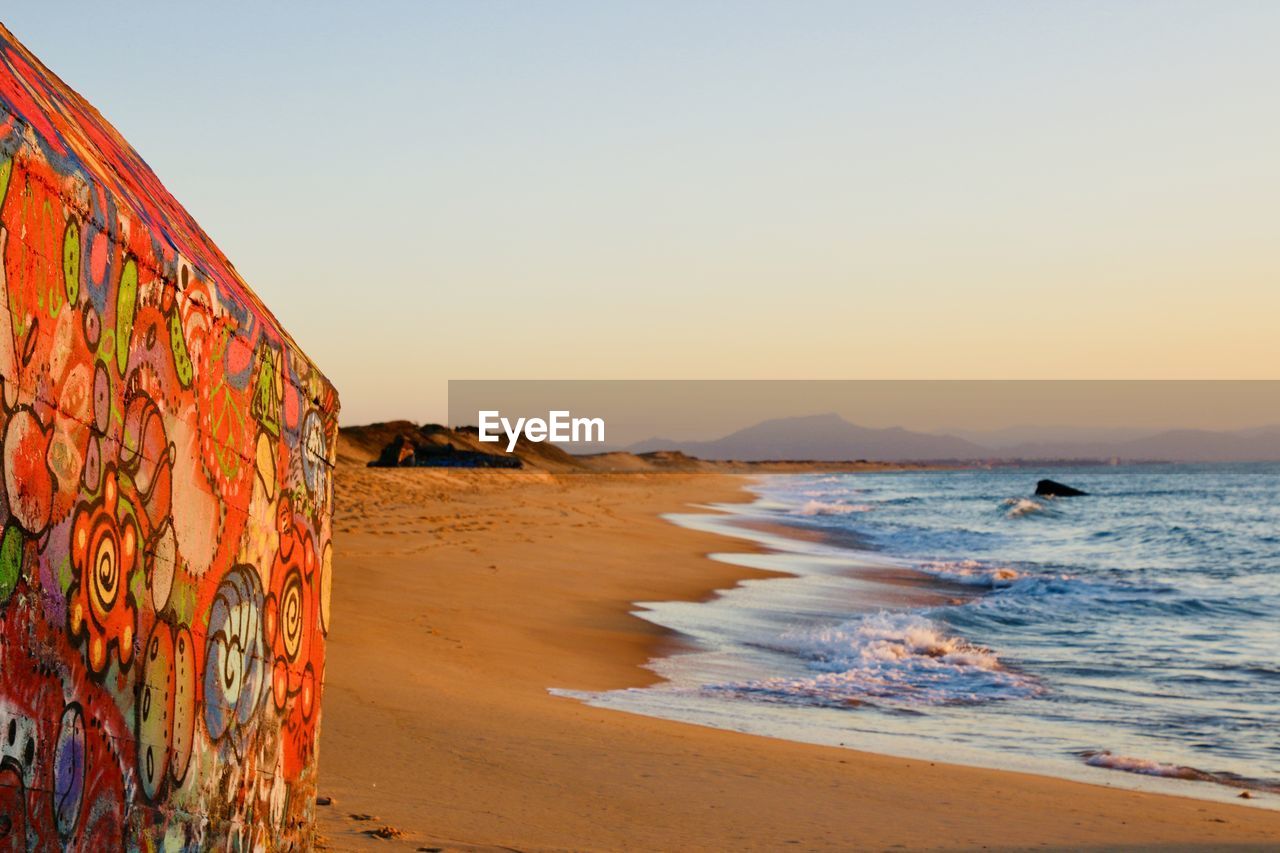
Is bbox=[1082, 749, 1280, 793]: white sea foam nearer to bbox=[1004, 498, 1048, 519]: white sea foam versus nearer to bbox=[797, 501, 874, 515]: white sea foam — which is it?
bbox=[797, 501, 874, 515]: white sea foam

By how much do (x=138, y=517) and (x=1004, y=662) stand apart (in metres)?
9.82

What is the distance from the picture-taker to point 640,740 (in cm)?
695

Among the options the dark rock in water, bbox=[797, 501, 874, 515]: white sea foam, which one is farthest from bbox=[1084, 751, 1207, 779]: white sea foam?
the dark rock in water

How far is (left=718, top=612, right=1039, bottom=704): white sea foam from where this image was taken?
9.59 m

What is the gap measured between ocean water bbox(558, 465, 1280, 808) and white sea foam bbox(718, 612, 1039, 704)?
0.11 feet

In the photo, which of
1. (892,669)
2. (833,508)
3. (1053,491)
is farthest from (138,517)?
(1053,491)

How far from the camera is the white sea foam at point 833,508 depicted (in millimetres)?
40841

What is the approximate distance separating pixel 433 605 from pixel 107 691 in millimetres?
9138

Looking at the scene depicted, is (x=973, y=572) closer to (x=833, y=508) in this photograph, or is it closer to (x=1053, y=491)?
(x=833, y=508)

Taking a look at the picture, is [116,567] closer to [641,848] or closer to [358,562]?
[641,848]

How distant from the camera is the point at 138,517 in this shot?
2846 millimetres

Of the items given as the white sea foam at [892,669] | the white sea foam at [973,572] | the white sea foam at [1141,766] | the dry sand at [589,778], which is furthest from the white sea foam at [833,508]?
the white sea foam at [1141,766]

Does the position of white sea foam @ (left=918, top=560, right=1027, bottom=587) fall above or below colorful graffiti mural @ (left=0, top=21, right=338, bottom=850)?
below

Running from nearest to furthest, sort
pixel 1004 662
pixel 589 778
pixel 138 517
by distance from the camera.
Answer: pixel 138 517, pixel 589 778, pixel 1004 662
